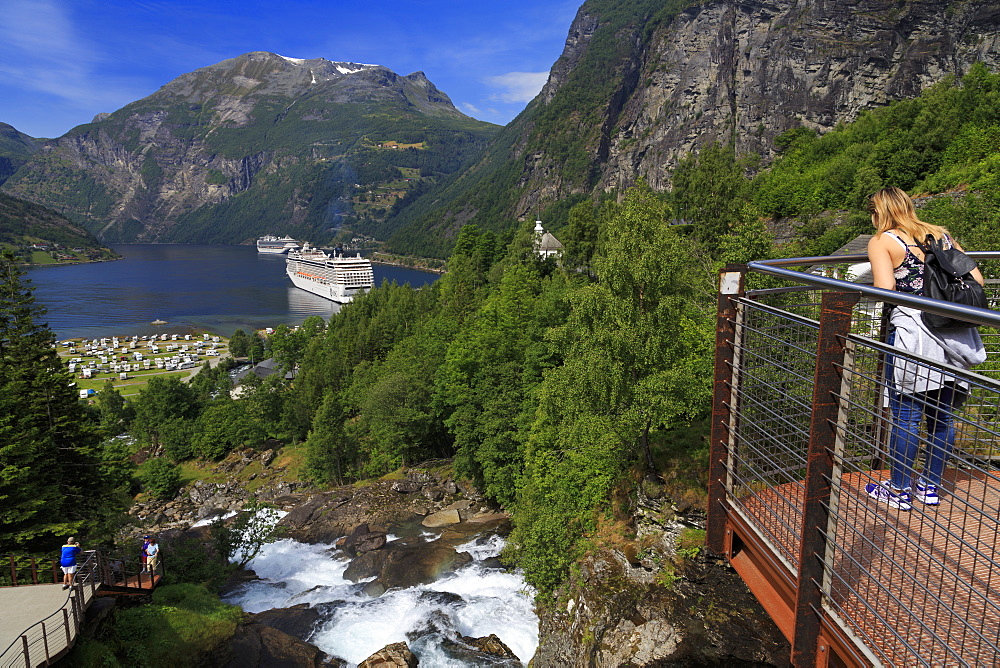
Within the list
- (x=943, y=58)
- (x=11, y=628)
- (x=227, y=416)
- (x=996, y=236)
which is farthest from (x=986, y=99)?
(x=227, y=416)

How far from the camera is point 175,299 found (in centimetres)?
13200

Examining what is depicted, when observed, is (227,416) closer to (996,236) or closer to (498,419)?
(498,419)

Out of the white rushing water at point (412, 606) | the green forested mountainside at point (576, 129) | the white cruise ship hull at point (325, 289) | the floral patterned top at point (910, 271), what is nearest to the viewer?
the floral patterned top at point (910, 271)

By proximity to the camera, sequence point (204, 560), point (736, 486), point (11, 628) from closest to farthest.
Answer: point (736, 486)
point (11, 628)
point (204, 560)

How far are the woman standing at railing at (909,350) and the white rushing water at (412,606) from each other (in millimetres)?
14192

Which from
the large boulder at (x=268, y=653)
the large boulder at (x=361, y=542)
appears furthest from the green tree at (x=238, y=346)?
the large boulder at (x=268, y=653)

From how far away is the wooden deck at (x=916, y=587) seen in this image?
2.65 metres

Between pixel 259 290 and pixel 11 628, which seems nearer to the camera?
pixel 11 628

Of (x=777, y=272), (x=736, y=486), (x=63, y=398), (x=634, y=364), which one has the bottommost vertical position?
(x=63, y=398)

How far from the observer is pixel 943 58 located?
67.4 metres

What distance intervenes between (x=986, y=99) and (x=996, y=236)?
2867cm

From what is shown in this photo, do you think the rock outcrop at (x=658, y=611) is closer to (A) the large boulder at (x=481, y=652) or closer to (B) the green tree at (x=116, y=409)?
(A) the large boulder at (x=481, y=652)

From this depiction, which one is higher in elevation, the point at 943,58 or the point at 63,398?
the point at 943,58

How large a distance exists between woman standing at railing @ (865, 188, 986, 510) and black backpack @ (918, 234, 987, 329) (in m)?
0.13
